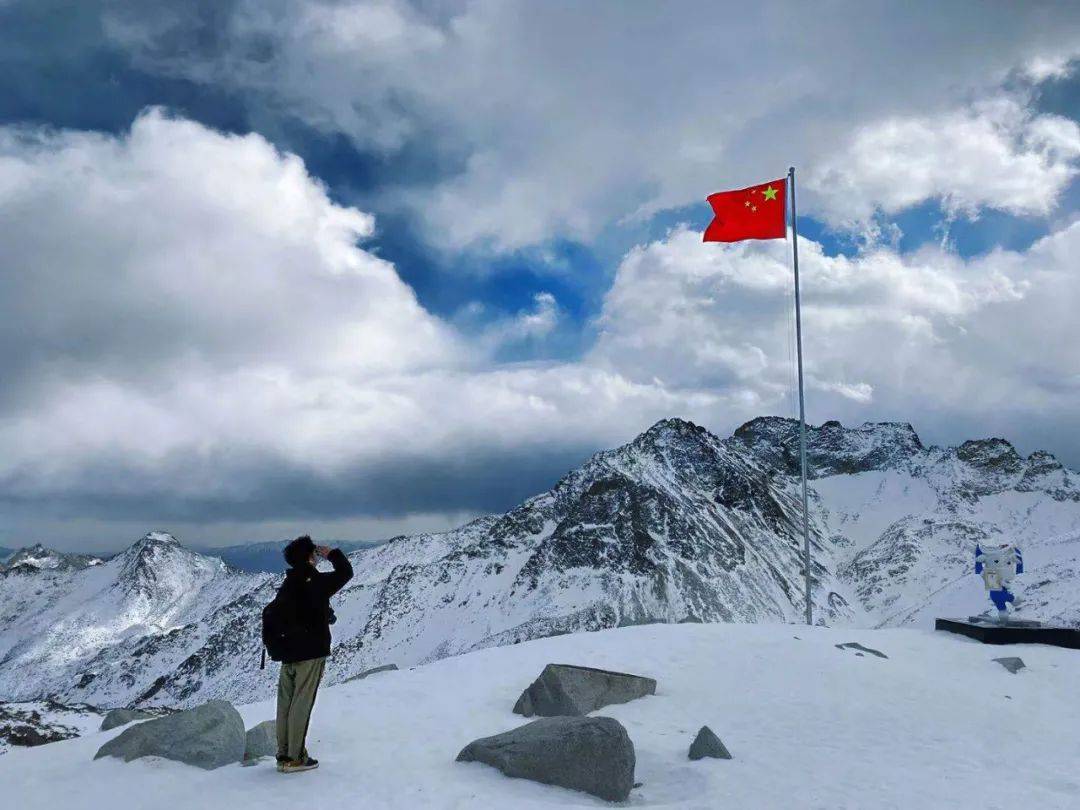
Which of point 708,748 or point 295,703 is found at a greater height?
point 295,703

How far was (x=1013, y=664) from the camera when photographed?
61.9 ft

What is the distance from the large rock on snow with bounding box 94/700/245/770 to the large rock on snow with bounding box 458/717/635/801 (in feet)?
11.9

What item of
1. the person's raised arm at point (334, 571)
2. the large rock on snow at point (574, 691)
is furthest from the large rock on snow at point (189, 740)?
the large rock on snow at point (574, 691)

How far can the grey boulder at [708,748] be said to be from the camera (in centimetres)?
1159

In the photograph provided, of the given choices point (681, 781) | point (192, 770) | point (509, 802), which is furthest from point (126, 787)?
point (681, 781)

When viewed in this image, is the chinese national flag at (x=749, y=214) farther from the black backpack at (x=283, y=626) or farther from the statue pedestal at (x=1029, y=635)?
the black backpack at (x=283, y=626)

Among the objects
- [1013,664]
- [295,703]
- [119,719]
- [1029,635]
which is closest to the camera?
[295,703]

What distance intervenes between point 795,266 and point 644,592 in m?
176

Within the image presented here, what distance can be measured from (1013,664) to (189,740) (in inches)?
737

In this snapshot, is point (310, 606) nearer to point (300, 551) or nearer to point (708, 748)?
point (300, 551)

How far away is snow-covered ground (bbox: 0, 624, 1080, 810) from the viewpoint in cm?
979

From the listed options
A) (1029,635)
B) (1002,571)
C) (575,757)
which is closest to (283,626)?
(575,757)

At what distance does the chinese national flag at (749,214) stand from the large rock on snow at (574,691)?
59.4 ft

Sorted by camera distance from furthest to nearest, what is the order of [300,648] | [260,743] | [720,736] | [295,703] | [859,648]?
[859,648] < [720,736] < [260,743] < [300,648] < [295,703]
